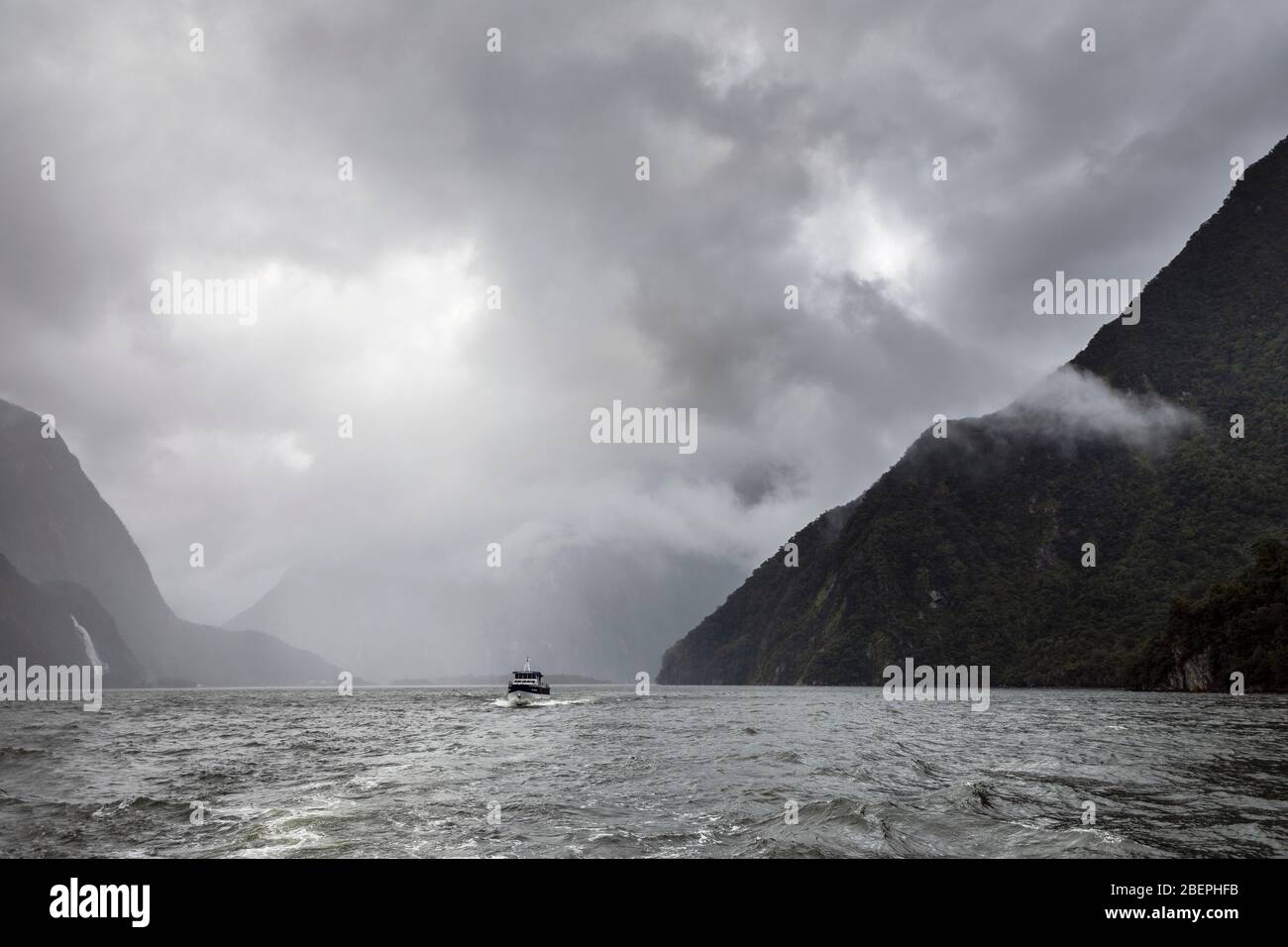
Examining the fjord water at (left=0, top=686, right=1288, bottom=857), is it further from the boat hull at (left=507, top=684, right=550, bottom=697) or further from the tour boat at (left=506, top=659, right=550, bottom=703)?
the boat hull at (left=507, top=684, right=550, bottom=697)

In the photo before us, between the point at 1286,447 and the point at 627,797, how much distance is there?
7532 inches

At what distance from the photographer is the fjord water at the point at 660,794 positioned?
16.3m

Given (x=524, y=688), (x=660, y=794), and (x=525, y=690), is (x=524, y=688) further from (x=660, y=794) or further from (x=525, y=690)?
(x=660, y=794)

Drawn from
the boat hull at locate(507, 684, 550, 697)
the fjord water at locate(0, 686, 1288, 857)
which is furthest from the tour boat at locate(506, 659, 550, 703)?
the fjord water at locate(0, 686, 1288, 857)

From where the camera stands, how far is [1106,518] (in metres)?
194

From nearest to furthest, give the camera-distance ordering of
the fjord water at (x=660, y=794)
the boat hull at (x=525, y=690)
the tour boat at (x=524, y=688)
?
the fjord water at (x=660, y=794) < the tour boat at (x=524, y=688) < the boat hull at (x=525, y=690)

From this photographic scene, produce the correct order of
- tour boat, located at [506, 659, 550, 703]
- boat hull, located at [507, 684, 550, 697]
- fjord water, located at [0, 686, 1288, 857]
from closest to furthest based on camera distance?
fjord water, located at [0, 686, 1288, 857] → tour boat, located at [506, 659, 550, 703] → boat hull, located at [507, 684, 550, 697]

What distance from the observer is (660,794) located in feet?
75.7

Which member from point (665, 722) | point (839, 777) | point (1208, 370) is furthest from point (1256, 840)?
point (1208, 370)

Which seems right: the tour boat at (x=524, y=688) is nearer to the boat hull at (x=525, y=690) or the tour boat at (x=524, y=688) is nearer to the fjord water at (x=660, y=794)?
the boat hull at (x=525, y=690)

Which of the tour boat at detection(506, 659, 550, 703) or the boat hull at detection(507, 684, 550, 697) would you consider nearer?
the tour boat at detection(506, 659, 550, 703)

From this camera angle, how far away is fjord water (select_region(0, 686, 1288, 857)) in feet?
53.6

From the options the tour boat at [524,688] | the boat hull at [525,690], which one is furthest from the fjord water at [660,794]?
the boat hull at [525,690]
